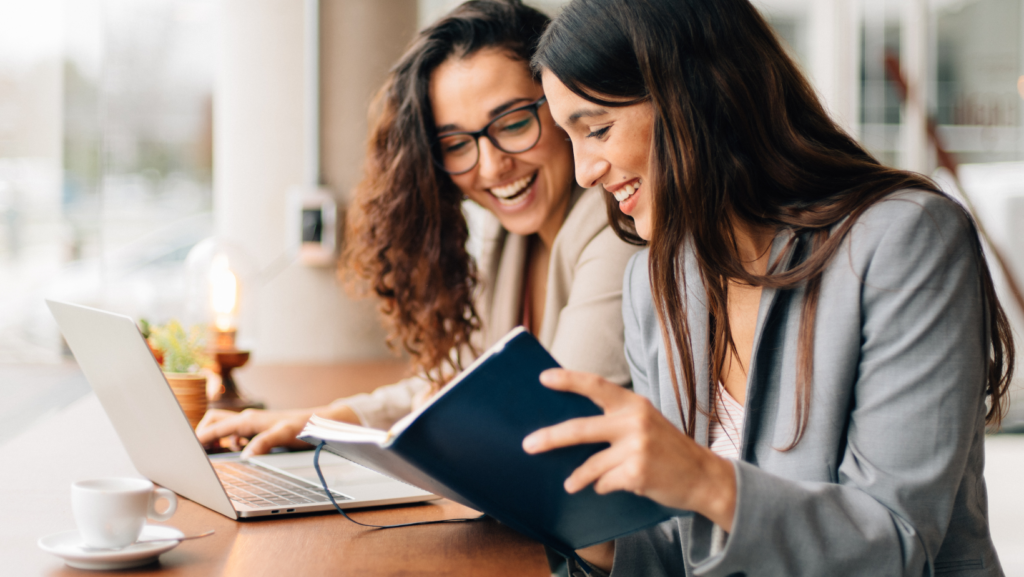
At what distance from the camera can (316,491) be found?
3.30 feet

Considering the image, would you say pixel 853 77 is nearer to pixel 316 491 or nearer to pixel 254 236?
pixel 254 236

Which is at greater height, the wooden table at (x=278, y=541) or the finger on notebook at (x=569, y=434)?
the finger on notebook at (x=569, y=434)

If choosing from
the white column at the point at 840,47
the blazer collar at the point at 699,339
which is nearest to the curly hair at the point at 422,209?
the blazer collar at the point at 699,339

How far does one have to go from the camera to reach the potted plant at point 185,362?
1.35 meters

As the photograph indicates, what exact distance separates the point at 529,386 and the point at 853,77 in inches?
157

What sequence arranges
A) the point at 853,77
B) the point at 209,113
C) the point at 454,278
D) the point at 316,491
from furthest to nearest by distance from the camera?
1. the point at 853,77
2. the point at 209,113
3. the point at 454,278
4. the point at 316,491

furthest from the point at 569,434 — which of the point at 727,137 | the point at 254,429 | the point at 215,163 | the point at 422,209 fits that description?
the point at 215,163

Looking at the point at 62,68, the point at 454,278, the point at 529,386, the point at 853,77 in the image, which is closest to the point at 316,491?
the point at 529,386

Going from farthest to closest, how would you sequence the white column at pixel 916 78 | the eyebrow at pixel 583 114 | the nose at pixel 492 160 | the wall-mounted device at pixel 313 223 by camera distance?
the white column at pixel 916 78
the wall-mounted device at pixel 313 223
the nose at pixel 492 160
the eyebrow at pixel 583 114

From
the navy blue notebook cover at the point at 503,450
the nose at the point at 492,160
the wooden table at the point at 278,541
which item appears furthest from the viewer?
the nose at the point at 492,160

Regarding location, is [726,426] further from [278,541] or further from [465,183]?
[465,183]

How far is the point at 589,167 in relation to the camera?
3.54 feet

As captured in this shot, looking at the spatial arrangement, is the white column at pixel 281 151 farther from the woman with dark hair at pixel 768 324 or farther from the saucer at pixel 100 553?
the saucer at pixel 100 553

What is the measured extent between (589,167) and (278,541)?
587 millimetres
